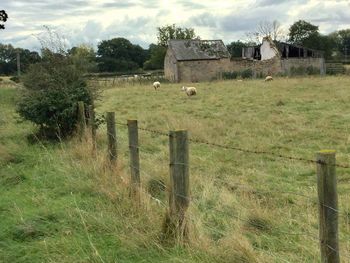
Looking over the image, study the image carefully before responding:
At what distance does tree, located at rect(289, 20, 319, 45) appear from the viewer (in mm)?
104594

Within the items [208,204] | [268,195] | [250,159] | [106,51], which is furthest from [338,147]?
[106,51]

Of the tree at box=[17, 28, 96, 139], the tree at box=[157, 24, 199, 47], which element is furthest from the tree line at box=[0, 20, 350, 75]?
the tree at box=[17, 28, 96, 139]

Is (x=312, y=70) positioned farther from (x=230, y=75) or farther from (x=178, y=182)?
(x=178, y=182)

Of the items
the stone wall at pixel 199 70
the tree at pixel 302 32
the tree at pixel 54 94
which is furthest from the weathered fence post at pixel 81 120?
the tree at pixel 302 32

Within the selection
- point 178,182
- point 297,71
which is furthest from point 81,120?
point 297,71

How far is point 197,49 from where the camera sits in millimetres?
66562

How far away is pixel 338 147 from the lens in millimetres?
12695

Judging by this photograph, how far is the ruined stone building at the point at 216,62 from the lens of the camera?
64.5 meters

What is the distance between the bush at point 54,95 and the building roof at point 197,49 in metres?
51.4

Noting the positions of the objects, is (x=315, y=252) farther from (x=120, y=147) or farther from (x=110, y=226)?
(x=120, y=147)

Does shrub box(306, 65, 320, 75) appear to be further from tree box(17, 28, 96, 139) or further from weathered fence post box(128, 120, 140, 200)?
weathered fence post box(128, 120, 140, 200)

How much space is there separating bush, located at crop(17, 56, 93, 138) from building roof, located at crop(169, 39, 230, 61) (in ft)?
169

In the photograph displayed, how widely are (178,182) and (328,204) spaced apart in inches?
76.2

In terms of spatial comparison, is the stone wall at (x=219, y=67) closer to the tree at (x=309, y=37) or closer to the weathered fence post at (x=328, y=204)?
the tree at (x=309, y=37)
